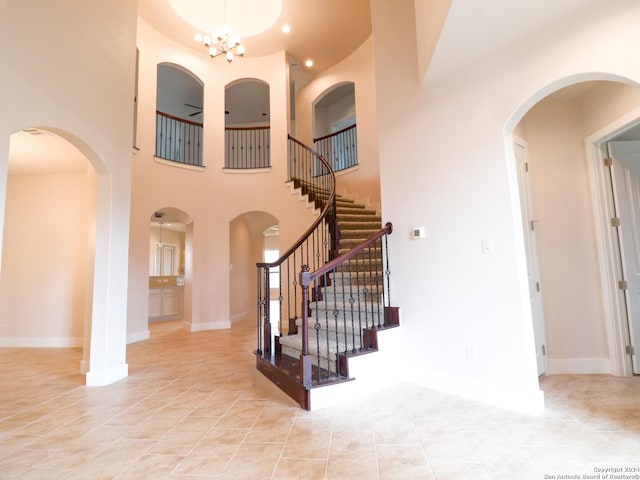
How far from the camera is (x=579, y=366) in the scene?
3465 mm

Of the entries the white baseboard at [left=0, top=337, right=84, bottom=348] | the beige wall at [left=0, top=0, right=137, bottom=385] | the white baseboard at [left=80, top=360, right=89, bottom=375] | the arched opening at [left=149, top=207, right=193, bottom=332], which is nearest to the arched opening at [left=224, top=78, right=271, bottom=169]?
the arched opening at [left=149, top=207, right=193, bottom=332]

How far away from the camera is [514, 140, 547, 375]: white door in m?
3.46

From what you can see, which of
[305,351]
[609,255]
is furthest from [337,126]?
[305,351]

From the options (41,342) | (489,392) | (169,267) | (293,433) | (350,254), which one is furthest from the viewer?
(169,267)

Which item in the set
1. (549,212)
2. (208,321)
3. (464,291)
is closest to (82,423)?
(464,291)

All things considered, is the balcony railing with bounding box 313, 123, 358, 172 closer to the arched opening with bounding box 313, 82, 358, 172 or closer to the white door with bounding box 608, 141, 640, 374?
the arched opening with bounding box 313, 82, 358, 172

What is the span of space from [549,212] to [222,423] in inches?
149

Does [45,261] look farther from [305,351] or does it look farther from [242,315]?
[305,351]

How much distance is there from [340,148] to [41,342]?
24.0ft

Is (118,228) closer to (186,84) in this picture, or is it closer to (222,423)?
(222,423)

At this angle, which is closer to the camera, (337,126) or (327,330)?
(327,330)

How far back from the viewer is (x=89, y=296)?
381 centimetres

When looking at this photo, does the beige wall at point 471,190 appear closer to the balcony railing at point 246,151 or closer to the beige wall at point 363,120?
the beige wall at point 363,120

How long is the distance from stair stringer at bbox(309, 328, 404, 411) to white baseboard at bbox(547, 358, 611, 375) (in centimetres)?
160
